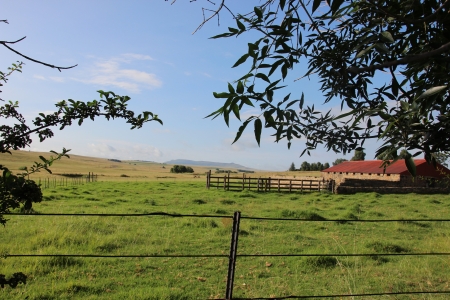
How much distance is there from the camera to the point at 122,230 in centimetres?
1044

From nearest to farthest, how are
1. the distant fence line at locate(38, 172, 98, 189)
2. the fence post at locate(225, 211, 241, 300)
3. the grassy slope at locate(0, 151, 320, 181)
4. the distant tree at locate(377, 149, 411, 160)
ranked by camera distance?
the distant tree at locate(377, 149, 411, 160), the fence post at locate(225, 211, 241, 300), the distant fence line at locate(38, 172, 98, 189), the grassy slope at locate(0, 151, 320, 181)

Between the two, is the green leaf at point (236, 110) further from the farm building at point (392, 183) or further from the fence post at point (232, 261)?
the farm building at point (392, 183)

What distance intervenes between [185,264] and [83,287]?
2.25 metres

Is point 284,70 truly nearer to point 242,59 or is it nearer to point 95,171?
point 242,59

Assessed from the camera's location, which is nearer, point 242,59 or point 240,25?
point 242,59

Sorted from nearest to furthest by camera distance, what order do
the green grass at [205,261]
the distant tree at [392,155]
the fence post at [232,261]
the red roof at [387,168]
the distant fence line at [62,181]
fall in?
the distant tree at [392,155] < the fence post at [232,261] < the green grass at [205,261] < the distant fence line at [62,181] < the red roof at [387,168]

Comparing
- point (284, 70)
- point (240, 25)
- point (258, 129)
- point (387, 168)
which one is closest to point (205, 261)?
point (284, 70)

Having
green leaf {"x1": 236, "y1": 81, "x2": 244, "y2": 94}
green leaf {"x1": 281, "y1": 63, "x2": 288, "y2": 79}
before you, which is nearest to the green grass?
green leaf {"x1": 281, "y1": 63, "x2": 288, "y2": 79}

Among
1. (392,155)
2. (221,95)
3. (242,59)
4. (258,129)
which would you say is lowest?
(392,155)

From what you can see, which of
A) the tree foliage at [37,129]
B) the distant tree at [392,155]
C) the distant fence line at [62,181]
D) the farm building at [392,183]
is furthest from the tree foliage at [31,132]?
the distant fence line at [62,181]

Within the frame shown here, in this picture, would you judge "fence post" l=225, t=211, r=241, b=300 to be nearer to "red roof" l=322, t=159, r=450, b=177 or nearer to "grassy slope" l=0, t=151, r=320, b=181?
"red roof" l=322, t=159, r=450, b=177

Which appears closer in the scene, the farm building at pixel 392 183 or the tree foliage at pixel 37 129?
the tree foliage at pixel 37 129

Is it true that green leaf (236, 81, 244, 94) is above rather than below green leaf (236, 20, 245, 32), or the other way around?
below

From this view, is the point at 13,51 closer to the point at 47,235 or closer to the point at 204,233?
the point at 47,235
